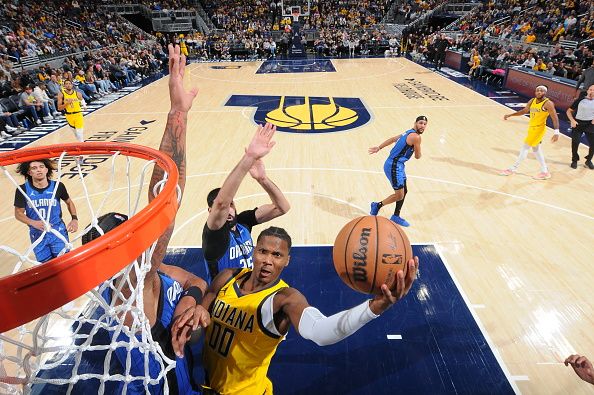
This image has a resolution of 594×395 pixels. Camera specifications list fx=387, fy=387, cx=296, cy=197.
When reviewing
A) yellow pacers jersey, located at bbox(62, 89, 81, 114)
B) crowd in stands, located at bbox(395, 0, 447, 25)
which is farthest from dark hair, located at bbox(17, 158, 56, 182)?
crowd in stands, located at bbox(395, 0, 447, 25)

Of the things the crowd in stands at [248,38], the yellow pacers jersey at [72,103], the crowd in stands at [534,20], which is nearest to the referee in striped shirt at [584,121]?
the crowd in stands at [248,38]

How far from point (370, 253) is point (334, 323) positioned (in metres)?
0.60

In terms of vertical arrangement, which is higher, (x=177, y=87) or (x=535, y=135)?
(x=177, y=87)

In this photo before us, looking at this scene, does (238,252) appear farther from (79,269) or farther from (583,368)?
(583,368)

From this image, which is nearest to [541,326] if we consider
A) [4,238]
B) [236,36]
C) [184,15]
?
[4,238]

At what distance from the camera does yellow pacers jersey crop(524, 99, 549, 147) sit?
661 cm

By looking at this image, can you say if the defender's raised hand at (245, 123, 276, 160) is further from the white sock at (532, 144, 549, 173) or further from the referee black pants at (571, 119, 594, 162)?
the referee black pants at (571, 119, 594, 162)

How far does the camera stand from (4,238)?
542cm

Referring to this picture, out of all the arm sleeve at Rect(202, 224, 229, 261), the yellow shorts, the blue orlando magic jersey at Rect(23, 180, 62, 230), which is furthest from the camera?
the yellow shorts

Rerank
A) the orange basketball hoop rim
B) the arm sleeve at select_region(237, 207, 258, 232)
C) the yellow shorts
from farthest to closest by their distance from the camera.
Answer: the yellow shorts < the arm sleeve at select_region(237, 207, 258, 232) < the orange basketball hoop rim

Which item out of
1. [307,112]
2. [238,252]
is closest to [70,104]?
[307,112]

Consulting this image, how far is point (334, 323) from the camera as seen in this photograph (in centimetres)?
171

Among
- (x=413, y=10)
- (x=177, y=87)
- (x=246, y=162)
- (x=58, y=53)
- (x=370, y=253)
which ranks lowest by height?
(x=58, y=53)

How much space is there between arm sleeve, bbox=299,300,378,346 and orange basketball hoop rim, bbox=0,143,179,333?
777 mm
